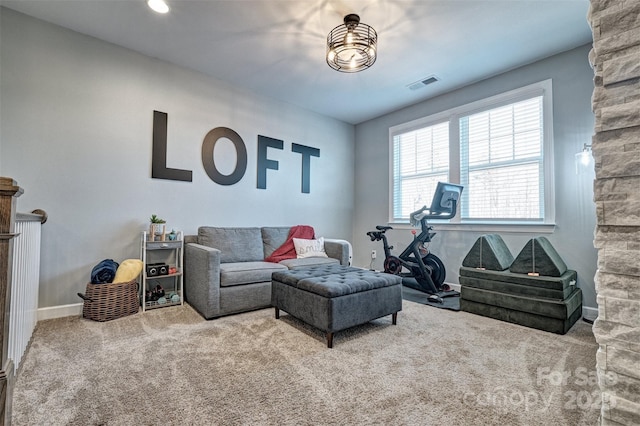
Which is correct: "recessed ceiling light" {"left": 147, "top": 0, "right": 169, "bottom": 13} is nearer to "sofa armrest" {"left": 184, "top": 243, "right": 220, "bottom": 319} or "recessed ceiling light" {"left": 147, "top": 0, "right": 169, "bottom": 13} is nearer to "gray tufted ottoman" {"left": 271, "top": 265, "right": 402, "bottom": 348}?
"sofa armrest" {"left": 184, "top": 243, "right": 220, "bottom": 319}

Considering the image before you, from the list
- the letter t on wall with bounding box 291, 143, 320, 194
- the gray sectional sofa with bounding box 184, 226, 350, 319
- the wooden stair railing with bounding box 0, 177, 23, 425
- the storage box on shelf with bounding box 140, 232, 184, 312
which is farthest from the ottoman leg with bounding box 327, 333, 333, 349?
the letter t on wall with bounding box 291, 143, 320, 194

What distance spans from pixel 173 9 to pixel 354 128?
3.57 meters

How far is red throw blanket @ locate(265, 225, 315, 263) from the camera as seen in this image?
3.70 meters

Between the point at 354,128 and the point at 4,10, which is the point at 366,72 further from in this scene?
the point at 4,10

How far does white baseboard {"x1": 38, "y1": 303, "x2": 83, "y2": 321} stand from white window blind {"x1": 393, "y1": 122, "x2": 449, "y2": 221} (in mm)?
4242

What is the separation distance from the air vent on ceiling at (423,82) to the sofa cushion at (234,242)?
9.48 ft

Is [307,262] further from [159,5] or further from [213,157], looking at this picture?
[159,5]

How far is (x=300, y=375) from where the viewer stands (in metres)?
1.71

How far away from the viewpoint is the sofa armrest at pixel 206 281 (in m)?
2.68

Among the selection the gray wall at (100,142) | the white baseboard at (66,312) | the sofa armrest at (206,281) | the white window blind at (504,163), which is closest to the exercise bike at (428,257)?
the white window blind at (504,163)

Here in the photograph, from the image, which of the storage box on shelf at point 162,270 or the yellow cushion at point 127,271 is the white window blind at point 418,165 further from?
the yellow cushion at point 127,271

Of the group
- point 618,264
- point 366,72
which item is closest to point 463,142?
point 366,72

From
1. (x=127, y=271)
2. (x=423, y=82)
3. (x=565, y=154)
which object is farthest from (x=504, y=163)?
(x=127, y=271)

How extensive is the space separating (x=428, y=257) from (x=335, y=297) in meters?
2.25
